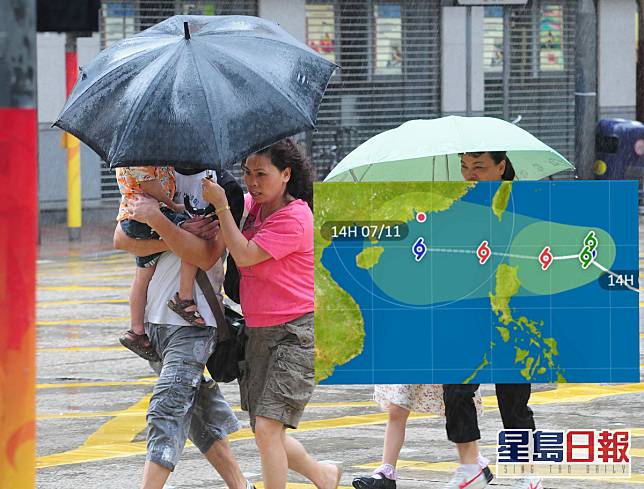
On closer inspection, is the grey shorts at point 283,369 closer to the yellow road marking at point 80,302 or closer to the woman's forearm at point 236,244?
the woman's forearm at point 236,244

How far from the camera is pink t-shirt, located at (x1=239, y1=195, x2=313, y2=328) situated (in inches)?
241

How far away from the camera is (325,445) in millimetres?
8133

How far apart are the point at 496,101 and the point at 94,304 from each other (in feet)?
50.1

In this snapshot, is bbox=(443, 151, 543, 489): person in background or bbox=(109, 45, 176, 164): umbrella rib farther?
bbox=(443, 151, 543, 489): person in background

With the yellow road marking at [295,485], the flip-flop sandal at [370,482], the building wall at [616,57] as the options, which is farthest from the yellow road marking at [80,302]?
the building wall at [616,57]

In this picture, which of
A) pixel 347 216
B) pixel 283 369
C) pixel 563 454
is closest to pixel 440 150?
pixel 347 216

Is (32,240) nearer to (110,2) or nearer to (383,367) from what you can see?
(383,367)

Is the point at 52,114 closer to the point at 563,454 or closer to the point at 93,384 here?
the point at 93,384

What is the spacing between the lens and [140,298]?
636 centimetres

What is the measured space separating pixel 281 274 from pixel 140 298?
0.62m

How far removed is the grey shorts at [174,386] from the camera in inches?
239

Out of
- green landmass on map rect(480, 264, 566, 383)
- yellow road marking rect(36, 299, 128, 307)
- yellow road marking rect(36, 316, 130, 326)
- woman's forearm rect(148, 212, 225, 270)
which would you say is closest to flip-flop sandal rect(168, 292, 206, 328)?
woman's forearm rect(148, 212, 225, 270)

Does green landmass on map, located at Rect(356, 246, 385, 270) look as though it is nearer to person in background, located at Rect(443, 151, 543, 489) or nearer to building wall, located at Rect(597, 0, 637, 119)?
person in background, located at Rect(443, 151, 543, 489)
